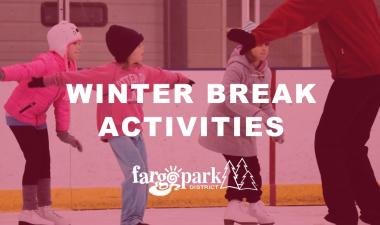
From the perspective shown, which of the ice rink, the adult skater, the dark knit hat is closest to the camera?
the adult skater

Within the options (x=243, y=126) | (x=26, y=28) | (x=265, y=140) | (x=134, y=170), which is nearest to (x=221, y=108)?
(x=243, y=126)

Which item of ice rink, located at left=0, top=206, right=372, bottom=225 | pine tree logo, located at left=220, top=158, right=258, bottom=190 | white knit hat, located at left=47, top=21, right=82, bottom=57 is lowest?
ice rink, located at left=0, top=206, right=372, bottom=225

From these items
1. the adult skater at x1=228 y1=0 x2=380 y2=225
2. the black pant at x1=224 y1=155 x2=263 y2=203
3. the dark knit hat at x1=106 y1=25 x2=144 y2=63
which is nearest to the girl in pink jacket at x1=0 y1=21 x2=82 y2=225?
the dark knit hat at x1=106 y1=25 x2=144 y2=63

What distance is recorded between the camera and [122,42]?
542 cm

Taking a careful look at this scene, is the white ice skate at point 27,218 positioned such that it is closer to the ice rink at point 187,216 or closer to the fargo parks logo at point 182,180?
the ice rink at point 187,216

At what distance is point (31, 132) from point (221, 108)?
3.31ft

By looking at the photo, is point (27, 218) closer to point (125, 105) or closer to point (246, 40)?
point (125, 105)

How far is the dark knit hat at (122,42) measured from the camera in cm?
540

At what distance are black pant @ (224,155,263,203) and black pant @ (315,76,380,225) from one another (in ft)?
2.07

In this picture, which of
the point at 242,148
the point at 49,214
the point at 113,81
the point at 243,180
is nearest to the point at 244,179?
the point at 243,180

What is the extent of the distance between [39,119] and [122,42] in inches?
27.5

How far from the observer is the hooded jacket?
5676 millimetres

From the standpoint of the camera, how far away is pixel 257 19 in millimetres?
8766

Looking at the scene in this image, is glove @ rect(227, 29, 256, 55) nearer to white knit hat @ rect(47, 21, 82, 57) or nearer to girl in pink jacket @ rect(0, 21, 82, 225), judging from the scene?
girl in pink jacket @ rect(0, 21, 82, 225)
